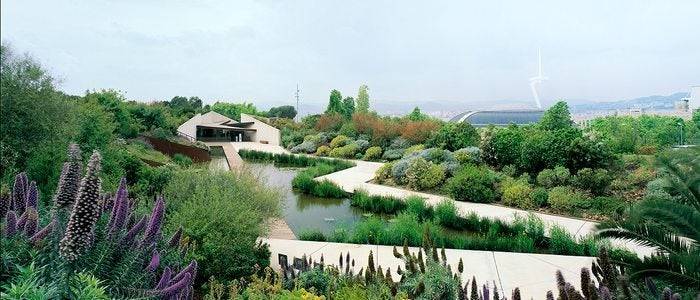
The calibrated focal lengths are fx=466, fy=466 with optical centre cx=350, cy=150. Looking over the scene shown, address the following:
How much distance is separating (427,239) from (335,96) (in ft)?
135

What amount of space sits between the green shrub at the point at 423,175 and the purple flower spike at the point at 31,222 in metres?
12.9

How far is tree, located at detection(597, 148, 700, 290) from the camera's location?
362 cm

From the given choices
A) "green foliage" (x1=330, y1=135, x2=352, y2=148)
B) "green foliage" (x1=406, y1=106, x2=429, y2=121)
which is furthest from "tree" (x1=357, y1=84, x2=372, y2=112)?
"green foliage" (x1=330, y1=135, x2=352, y2=148)

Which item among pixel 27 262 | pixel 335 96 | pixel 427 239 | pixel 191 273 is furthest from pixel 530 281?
pixel 335 96

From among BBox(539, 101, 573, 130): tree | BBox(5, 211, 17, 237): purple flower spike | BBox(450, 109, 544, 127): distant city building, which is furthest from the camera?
BBox(450, 109, 544, 127): distant city building

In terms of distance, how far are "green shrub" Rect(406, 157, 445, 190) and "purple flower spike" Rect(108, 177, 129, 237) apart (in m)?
12.6

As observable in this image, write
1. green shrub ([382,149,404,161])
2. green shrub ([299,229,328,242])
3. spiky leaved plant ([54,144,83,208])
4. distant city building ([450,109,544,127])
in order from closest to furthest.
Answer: spiky leaved plant ([54,144,83,208]) < green shrub ([299,229,328,242]) < green shrub ([382,149,404,161]) < distant city building ([450,109,544,127])

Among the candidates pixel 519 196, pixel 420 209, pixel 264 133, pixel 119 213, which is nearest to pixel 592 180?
pixel 519 196

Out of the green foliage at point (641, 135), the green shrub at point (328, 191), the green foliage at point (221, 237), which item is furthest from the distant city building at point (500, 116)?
the green foliage at point (221, 237)

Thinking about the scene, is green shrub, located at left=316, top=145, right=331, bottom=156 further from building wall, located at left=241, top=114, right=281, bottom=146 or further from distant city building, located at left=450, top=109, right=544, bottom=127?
distant city building, located at left=450, top=109, right=544, bottom=127

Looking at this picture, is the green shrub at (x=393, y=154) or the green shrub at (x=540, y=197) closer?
the green shrub at (x=540, y=197)

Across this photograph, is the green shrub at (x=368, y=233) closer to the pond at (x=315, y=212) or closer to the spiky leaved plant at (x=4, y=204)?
the pond at (x=315, y=212)

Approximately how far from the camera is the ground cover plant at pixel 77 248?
6.45 ft

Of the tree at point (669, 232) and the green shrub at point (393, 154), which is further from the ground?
the tree at point (669, 232)
